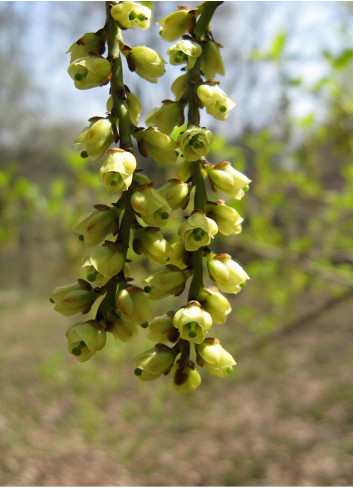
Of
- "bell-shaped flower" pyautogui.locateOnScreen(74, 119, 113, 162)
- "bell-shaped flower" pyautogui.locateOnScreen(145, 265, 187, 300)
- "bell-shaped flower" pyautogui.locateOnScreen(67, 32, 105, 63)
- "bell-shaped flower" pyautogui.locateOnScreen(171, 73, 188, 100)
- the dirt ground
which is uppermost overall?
the dirt ground

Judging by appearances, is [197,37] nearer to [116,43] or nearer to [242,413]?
[116,43]

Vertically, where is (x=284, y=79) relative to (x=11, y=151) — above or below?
below

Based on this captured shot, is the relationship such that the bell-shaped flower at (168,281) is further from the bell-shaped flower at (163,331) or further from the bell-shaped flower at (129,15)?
the bell-shaped flower at (129,15)

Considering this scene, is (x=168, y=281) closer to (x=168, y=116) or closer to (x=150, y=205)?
(x=150, y=205)

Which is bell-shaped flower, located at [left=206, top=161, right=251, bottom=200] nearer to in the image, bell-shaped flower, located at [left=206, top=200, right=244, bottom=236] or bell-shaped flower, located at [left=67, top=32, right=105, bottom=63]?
bell-shaped flower, located at [left=206, top=200, right=244, bottom=236]

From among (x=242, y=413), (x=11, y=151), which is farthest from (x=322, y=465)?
(x=11, y=151)

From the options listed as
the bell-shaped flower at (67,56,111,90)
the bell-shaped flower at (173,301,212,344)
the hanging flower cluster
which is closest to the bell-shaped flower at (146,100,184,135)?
the hanging flower cluster
